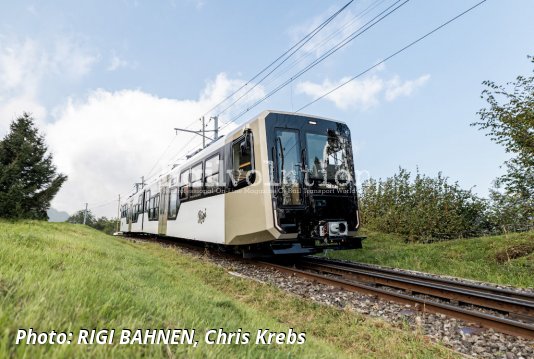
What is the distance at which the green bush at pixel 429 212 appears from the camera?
14.9m

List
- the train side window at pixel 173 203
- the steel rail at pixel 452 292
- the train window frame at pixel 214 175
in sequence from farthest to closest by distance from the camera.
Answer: the train side window at pixel 173 203 < the train window frame at pixel 214 175 < the steel rail at pixel 452 292

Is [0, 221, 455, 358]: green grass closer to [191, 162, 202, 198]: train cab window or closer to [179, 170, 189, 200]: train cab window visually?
[191, 162, 202, 198]: train cab window

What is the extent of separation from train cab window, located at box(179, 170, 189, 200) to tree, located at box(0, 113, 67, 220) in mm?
11038

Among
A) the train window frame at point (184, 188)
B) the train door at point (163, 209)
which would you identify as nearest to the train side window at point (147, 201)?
the train door at point (163, 209)

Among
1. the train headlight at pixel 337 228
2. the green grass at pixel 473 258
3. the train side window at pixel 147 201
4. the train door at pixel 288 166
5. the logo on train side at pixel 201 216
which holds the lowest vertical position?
the green grass at pixel 473 258

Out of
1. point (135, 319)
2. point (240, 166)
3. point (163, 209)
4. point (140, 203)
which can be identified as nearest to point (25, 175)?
point (140, 203)

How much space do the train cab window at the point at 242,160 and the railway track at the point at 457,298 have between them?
2.59 meters

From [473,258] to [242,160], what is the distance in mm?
7687

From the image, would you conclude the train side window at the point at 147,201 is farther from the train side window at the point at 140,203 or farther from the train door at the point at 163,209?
the train door at the point at 163,209

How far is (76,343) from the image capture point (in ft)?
5.24

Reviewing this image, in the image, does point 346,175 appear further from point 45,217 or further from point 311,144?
point 45,217

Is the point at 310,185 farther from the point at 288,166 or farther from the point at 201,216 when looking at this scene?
the point at 201,216

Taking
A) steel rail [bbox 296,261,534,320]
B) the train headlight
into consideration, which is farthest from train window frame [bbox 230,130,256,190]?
steel rail [bbox 296,261,534,320]

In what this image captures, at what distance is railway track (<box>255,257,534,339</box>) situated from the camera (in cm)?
425
